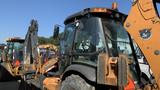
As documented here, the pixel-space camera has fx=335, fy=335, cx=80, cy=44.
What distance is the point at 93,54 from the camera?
7254 millimetres

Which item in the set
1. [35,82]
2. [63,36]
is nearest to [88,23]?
[63,36]

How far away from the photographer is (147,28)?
621 cm

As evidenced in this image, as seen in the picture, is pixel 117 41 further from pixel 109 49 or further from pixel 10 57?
pixel 10 57

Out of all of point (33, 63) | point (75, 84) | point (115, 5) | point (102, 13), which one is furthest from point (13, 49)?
point (102, 13)

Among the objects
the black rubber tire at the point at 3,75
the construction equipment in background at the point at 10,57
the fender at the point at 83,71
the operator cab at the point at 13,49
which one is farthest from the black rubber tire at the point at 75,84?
the black rubber tire at the point at 3,75

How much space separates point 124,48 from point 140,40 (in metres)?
1.25

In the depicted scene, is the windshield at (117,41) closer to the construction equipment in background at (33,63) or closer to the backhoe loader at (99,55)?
the backhoe loader at (99,55)

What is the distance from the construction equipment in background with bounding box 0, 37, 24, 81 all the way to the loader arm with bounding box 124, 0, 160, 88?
1170 centimetres

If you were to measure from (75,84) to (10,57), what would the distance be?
11.3m

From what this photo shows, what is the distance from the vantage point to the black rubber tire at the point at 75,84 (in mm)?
7074

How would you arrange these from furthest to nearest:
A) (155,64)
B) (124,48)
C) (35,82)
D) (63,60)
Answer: (35,82) < (63,60) < (124,48) < (155,64)

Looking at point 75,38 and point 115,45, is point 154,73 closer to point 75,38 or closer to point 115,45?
point 115,45

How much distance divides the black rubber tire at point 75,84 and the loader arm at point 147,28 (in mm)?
1491

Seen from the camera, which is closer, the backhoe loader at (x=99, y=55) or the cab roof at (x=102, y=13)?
the backhoe loader at (x=99, y=55)
